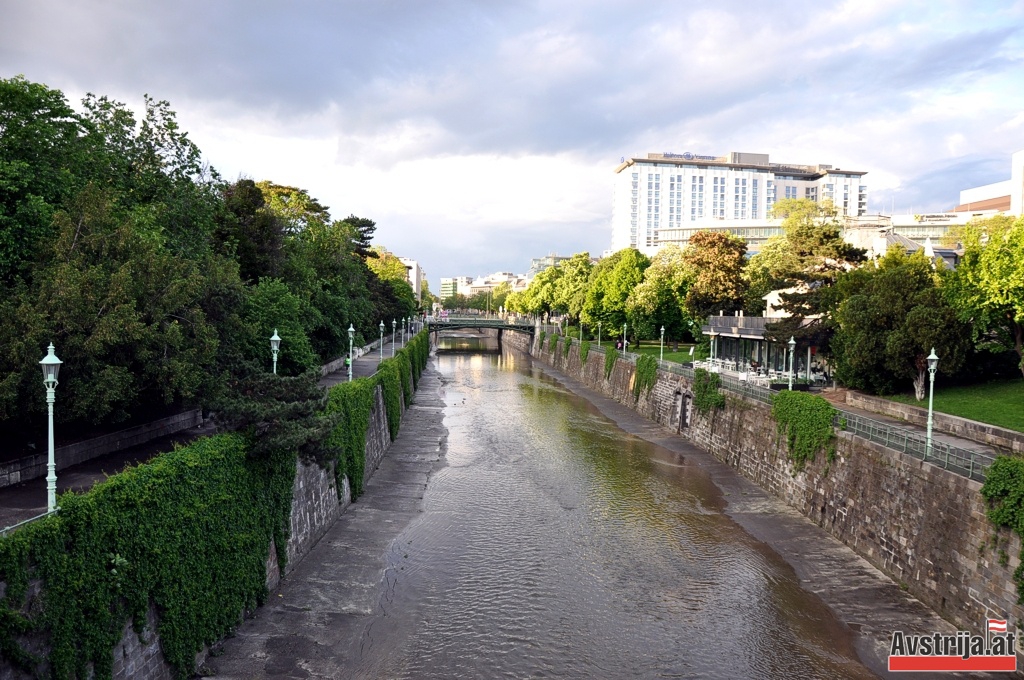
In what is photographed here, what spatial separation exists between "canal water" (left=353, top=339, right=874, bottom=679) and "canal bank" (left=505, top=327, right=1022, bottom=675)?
1.99 metres

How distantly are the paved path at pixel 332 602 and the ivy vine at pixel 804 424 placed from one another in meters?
15.7

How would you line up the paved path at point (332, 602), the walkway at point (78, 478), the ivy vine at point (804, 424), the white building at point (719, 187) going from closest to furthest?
the walkway at point (78, 478)
the paved path at point (332, 602)
the ivy vine at point (804, 424)
the white building at point (719, 187)

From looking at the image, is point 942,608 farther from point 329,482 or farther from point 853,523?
point 329,482

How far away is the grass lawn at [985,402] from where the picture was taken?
25609 millimetres

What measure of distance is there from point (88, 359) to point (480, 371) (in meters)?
68.8

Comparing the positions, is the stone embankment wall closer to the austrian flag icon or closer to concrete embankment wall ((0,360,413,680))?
the austrian flag icon

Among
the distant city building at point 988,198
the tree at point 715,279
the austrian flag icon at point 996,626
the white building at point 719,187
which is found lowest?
the austrian flag icon at point 996,626

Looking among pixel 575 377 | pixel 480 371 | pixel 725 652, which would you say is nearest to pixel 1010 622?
pixel 725 652

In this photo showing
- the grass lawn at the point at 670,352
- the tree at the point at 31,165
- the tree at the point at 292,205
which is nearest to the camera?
the tree at the point at 31,165

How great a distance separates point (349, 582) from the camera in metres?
19.7

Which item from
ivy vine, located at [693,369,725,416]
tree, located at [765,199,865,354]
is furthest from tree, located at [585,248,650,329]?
ivy vine, located at [693,369,725,416]

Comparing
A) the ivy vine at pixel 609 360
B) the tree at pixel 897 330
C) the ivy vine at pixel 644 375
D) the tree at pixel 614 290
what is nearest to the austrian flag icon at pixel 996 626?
the tree at pixel 897 330

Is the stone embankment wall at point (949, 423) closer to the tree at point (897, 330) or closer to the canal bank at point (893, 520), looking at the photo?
the tree at point (897, 330)

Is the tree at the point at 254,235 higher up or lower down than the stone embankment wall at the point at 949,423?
higher up
